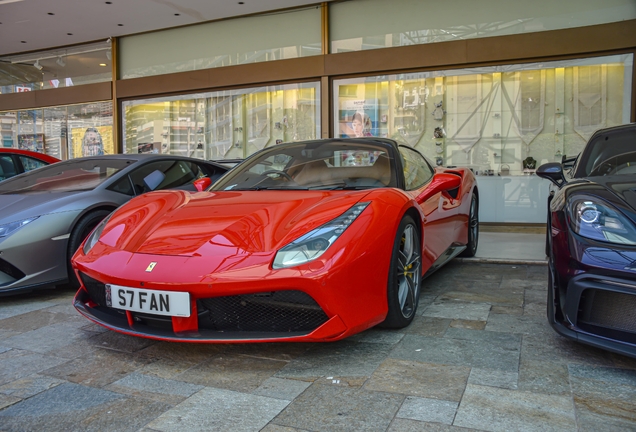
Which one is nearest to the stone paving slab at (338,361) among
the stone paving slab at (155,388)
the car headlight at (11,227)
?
the stone paving slab at (155,388)

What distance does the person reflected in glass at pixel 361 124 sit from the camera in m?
8.80

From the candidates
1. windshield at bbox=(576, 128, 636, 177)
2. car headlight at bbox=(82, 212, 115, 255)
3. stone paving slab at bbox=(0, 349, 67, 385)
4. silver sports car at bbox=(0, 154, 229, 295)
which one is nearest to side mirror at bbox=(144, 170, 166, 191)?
silver sports car at bbox=(0, 154, 229, 295)

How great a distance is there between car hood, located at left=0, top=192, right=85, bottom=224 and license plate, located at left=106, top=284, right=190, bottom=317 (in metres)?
1.71

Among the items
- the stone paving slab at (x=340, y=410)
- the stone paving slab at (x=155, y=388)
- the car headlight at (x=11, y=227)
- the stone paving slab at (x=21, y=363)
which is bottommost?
the stone paving slab at (x=21, y=363)

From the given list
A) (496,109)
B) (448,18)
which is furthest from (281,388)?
(448,18)

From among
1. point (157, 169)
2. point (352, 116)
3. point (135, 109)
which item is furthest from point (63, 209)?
point (135, 109)

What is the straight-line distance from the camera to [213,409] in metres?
2.03

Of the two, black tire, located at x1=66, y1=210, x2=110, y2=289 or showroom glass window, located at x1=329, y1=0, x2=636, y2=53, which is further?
showroom glass window, located at x1=329, y1=0, x2=636, y2=53

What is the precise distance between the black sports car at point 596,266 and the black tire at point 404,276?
72 centimetres

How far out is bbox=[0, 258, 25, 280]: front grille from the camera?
3.63 m

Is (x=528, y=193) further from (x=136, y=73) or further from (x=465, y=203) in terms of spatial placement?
(x=136, y=73)

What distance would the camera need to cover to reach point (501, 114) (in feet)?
26.9

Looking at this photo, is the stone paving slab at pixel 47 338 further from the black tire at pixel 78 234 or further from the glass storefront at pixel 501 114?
the glass storefront at pixel 501 114

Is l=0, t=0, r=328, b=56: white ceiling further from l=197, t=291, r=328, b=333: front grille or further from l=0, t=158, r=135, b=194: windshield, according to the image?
l=197, t=291, r=328, b=333: front grille
